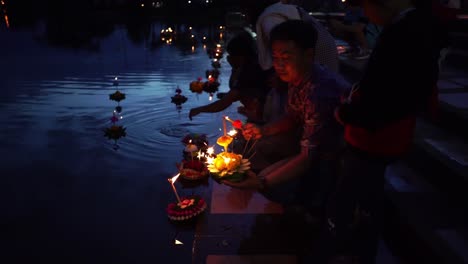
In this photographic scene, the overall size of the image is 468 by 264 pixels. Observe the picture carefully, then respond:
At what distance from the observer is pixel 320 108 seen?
2.85m

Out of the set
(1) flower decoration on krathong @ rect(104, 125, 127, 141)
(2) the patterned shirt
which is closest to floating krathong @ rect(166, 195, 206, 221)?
(2) the patterned shirt

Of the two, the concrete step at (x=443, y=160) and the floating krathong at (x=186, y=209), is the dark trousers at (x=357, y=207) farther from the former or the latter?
the floating krathong at (x=186, y=209)

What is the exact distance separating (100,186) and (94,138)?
1689 millimetres

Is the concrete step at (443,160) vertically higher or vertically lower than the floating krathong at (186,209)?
higher

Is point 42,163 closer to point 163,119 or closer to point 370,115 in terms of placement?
point 163,119

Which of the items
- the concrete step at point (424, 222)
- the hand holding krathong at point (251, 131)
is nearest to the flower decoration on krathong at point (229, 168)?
the hand holding krathong at point (251, 131)

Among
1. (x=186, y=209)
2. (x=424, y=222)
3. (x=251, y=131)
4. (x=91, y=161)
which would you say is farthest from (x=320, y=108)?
(x=91, y=161)

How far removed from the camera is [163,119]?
685cm

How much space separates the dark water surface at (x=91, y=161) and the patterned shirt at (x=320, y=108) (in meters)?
1.50

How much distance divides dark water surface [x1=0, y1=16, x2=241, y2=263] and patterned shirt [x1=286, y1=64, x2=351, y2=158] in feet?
4.92

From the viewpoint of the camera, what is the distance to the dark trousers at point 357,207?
2385 mm

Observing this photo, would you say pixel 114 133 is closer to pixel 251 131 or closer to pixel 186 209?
pixel 186 209

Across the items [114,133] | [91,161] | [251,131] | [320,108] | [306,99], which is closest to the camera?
[320,108]

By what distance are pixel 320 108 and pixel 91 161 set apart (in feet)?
12.0
